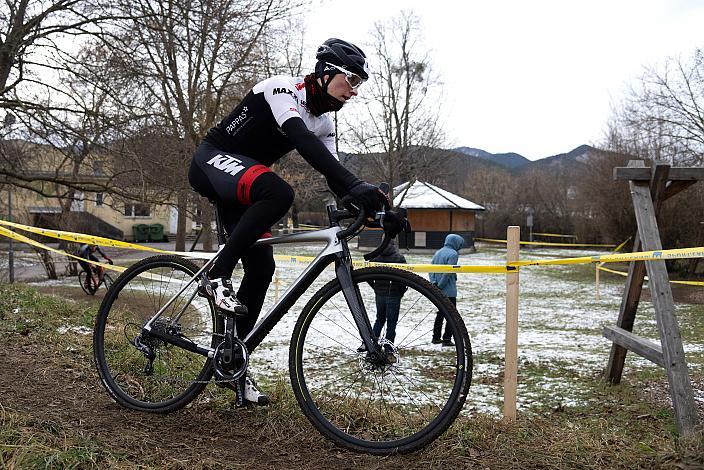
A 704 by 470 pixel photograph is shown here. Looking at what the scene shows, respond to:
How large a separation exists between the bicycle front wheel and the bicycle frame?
0.05m

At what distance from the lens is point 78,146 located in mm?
13258

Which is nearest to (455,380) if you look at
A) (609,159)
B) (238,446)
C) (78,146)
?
(238,446)

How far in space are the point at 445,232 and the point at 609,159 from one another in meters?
15.8

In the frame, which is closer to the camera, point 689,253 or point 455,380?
point 455,380

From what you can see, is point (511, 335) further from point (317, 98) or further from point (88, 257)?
point (88, 257)

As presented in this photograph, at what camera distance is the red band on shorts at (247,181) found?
3.38m

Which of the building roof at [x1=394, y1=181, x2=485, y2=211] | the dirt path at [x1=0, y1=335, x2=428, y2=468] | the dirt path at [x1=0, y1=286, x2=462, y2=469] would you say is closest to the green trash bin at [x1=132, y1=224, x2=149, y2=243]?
the building roof at [x1=394, y1=181, x2=485, y2=211]

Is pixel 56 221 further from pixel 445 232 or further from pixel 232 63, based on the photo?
pixel 445 232

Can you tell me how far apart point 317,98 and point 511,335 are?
282cm

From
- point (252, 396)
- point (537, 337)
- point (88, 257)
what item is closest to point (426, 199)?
point (88, 257)

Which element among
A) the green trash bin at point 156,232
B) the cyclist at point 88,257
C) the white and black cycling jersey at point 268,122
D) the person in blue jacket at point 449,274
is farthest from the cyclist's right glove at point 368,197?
the green trash bin at point 156,232

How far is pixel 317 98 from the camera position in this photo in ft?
11.1

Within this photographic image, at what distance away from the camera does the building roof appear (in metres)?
45.8

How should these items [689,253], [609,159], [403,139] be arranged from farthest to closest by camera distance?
[403,139] → [609,159] → [689,253]
